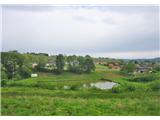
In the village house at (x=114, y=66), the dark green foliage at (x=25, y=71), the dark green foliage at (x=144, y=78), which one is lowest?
the dark green foliage at (x=144, y=78)

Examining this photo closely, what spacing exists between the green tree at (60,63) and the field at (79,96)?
7 cm

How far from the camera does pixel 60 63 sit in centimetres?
580

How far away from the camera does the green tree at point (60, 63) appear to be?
18.9 ft

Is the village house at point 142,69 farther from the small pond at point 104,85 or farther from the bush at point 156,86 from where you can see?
the small pond at point 104,85

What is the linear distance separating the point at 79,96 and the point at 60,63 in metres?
0.42

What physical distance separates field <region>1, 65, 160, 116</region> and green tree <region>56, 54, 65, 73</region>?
7cm

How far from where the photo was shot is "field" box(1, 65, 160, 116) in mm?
5492

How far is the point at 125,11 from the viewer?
5.55 meters

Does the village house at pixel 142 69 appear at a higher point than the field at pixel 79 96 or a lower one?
higher

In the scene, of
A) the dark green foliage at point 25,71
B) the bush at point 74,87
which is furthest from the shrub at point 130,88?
the dark green foliage at point 25,71

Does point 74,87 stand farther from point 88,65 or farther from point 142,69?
point 142,69

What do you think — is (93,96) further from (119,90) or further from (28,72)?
(28,72)

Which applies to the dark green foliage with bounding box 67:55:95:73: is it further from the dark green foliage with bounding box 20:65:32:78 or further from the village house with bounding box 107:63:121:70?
the dark green foliage with bounding box 20:65:32:78

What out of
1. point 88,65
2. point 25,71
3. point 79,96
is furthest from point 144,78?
point 25,71
